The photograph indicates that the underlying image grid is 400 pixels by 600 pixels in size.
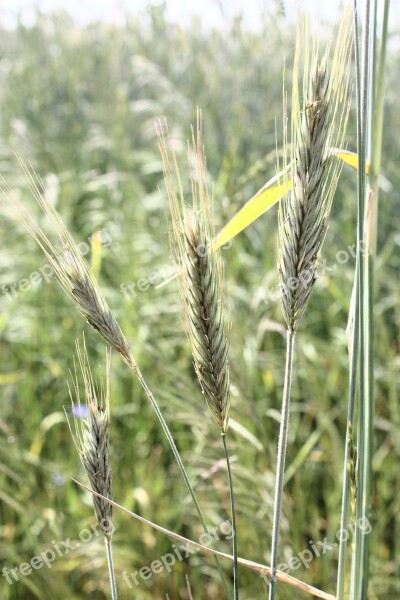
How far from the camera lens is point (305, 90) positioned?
695 millimetres

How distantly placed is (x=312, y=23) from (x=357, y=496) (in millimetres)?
463

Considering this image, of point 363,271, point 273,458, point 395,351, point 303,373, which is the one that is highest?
point 363,271

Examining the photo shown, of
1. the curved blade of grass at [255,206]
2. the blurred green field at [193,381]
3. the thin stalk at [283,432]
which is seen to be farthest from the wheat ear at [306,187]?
the blurred green field at [193,381]

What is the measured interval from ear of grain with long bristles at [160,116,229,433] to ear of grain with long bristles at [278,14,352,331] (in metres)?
0.07

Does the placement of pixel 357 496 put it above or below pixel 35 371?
above

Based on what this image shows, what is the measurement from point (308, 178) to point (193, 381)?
151 cm

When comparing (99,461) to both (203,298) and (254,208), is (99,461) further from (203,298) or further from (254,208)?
(254,208)

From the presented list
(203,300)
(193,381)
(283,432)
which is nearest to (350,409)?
(283,432)

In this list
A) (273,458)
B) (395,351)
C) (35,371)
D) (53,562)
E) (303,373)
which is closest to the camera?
(273,458)

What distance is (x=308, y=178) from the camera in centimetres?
69

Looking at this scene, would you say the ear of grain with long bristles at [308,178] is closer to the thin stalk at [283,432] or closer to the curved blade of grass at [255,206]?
the thin stalk at [283,432]

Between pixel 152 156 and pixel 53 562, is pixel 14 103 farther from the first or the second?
pixel 53 562

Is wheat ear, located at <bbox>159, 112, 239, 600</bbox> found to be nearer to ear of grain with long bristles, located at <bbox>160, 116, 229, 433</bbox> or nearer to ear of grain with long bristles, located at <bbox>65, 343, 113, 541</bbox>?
ear of grain with long bristles, located at <bbox>160, 116, 229, 433</bbox>

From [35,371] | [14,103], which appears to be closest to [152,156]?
[35,371]
